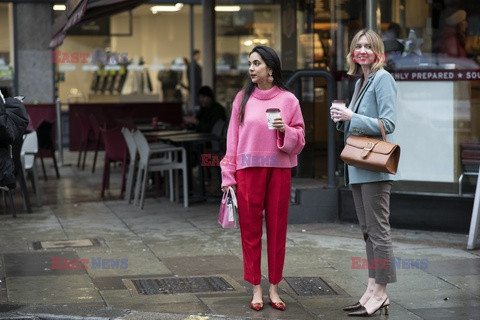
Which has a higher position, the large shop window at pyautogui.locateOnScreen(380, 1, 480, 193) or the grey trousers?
the large shop window at pyautogui.locateOnScreen(380, 1, 480, 193)

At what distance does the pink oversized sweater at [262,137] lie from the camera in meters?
6.46

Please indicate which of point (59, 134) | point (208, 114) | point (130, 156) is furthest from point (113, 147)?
point (59, 134)

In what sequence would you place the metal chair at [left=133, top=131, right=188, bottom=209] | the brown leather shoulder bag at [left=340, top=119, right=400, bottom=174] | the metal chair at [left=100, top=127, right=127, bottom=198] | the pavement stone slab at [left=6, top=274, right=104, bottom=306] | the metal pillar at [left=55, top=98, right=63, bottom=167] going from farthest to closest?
the metal pillar at [left=55, top=98, right=63, bottom=167], the metal chair at [left=100, top=127, right=127, bottom=198], the metal chair at [left=133, top=131, right=188, bottom=209], the pavement stone slab at [left=6, top=274, right=104, bottom=306], the brown leather shoulder bag at [left=340, top=119, right=400, bottom=174]

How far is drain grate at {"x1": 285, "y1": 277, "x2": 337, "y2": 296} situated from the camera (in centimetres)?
707

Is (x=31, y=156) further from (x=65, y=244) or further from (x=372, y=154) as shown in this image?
(x=372, y=154)

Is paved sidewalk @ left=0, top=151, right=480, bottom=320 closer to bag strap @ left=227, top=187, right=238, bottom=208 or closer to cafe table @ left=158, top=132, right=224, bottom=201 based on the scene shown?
bag strap @ left=227, top=187, right=238, bottom=208

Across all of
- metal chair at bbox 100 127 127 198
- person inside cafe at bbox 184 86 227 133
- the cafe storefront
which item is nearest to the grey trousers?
the cafe storefront

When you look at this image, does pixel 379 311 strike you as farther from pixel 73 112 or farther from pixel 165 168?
pixel 73 112

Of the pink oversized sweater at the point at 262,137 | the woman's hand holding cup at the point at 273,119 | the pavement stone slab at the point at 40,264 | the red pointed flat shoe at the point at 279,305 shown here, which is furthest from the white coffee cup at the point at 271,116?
the pavement stone slab at the point at 40,264

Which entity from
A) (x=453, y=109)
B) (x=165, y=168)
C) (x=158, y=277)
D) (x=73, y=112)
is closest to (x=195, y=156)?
(x=165, y=168)

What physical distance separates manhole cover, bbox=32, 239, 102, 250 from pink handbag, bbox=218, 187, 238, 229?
118 inches

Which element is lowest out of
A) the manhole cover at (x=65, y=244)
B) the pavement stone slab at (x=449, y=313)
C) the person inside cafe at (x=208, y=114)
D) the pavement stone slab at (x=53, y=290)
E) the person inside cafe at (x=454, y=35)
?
the pavement stone slab at (x=449, y=313)

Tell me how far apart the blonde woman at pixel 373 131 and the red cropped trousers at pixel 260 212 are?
53 centimetres

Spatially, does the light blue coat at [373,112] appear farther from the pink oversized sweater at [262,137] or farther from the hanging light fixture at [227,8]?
the hanging light fixture at [227,8]
